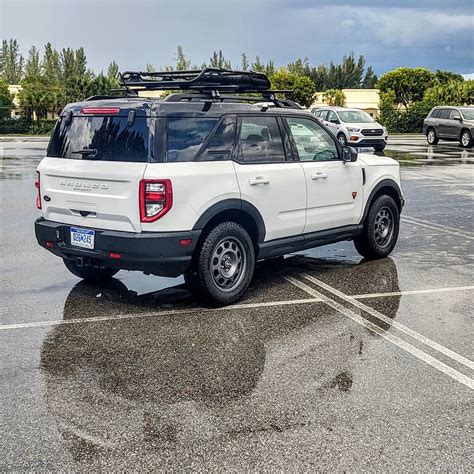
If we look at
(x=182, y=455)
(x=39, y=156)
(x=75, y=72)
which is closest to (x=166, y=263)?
(x=182, y=455)

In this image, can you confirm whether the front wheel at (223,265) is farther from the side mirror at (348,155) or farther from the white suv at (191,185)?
the side mirror at (348,155)

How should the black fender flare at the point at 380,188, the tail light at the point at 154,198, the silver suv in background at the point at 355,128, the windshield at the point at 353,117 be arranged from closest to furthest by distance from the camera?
the tail light at the point at 154,198 → the black fender flare at the point at 380,188 → the silver suv in background at the point at 355,128 → the windshield at the point at 353,117

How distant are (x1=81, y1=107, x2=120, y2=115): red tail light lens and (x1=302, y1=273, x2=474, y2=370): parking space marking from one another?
2.76 meters

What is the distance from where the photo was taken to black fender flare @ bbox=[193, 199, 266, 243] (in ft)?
20.3

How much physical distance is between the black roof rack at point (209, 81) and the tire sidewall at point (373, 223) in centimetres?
194

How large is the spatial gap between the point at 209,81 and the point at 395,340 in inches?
125

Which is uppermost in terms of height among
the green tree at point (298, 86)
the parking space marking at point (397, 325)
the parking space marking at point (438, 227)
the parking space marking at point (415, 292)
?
the green tree at point (298, 86)

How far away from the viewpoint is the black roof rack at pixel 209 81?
22.6ft

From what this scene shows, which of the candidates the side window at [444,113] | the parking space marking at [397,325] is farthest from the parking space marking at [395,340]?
the side window at [444,113]

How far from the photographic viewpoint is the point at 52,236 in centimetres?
655

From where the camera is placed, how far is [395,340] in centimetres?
557

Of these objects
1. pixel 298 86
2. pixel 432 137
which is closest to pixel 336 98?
pixel 298 86

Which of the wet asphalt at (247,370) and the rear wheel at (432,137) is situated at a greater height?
the rear wheel at (432,137)

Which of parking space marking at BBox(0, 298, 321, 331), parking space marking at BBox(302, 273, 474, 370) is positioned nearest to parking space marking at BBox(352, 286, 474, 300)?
parking space marking at BBox(302, 273, 474, 370)
